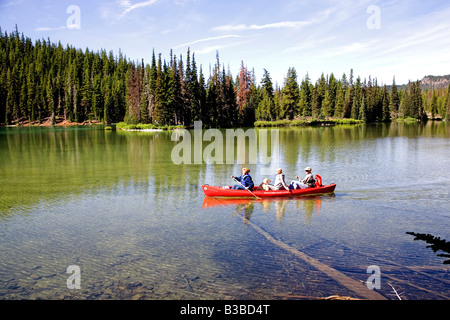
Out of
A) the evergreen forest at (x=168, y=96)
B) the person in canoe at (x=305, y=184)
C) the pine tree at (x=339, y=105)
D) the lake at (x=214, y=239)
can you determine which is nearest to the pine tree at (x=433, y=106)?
the evergreen forest at (x=168, y=96)

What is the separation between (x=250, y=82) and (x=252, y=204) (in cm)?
8777

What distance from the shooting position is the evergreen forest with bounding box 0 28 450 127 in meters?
80.6

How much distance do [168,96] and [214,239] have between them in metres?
68.1

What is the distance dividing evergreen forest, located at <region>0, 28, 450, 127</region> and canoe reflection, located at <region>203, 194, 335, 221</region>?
6226cm

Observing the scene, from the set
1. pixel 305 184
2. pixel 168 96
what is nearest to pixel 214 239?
pixel 305 184

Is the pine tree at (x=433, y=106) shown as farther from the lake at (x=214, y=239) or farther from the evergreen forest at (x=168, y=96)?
the lake at (x=214, y=239)

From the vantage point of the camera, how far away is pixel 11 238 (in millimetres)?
11375

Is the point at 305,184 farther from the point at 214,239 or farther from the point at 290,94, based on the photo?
the point at 290,94

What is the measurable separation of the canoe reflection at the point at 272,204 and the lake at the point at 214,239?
0.30 ft

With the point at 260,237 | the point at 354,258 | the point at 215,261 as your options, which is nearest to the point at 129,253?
the point at 215,261

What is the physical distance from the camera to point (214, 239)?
1127cm

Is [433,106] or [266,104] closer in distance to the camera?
[266,104]

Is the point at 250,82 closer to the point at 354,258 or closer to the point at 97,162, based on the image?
the point at 97,162

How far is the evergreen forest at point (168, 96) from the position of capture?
3172 inches
